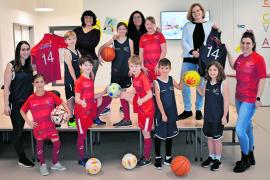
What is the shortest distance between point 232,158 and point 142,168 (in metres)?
1.16

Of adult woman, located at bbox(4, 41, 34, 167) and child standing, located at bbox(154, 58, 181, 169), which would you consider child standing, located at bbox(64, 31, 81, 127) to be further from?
child standing, located at bbox(154, 58, 181, 169)

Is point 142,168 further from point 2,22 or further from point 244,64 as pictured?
point 2,22

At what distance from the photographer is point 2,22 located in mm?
8289

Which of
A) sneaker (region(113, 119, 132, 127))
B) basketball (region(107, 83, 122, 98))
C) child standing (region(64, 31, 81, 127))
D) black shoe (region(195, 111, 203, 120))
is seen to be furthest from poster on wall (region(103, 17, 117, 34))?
basketball (region(107, 83, 122, 98))

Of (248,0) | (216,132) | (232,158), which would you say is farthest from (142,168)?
(248,0)

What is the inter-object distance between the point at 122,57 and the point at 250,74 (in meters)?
1.45

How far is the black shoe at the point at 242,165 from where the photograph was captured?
358 cm

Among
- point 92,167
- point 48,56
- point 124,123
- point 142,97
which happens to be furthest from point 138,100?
point 48,56

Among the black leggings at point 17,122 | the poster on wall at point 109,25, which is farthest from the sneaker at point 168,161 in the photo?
the poster on wall at point 109,25

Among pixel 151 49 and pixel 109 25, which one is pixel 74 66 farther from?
pixel 109 25

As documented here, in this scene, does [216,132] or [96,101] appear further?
[96,101]

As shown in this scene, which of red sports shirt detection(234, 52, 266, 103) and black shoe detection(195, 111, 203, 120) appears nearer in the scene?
red sports shirt detection(234, 52, 266, 103)

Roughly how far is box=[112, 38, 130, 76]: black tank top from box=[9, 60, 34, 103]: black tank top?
0.99 metres

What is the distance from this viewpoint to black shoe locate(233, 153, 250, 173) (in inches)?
141
